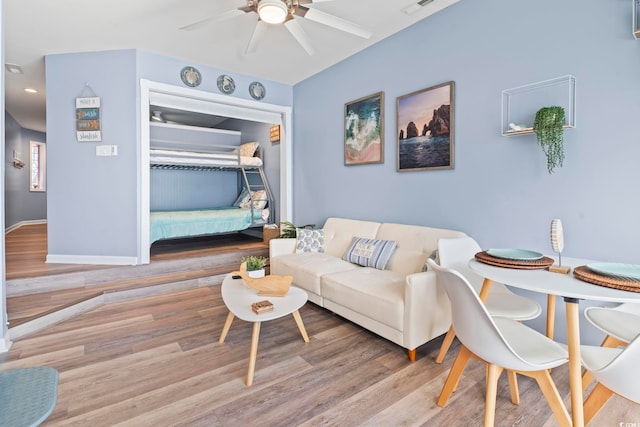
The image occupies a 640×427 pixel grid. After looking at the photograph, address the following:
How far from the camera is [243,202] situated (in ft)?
18.3

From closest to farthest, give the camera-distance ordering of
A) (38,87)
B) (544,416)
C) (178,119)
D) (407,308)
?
(544,416)
(407,308)
(38,87)
(178,119)

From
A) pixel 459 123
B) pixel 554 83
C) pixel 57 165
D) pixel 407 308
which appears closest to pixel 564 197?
pixel 554 83

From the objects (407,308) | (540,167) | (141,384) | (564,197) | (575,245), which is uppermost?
(540,167)

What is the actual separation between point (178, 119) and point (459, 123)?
19.1ft

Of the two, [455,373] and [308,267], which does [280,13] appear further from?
[455,373]

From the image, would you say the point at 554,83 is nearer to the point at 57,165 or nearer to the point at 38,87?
the point at 57,165

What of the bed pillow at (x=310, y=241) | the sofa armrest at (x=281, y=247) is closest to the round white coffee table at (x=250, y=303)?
the sofa armrest at (x=281, y=247)

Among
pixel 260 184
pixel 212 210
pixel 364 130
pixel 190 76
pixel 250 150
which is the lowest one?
pixel 212 210

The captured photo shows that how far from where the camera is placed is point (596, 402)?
1.36 m

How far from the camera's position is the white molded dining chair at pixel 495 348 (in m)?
1.31

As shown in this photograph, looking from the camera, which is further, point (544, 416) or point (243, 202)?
point (243, 202)

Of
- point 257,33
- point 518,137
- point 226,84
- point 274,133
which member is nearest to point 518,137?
point 518,137

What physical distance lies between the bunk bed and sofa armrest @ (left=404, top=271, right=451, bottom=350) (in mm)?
3295

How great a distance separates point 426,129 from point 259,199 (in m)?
3.15
